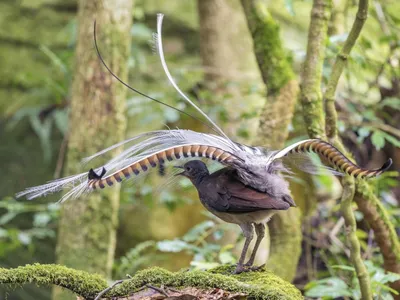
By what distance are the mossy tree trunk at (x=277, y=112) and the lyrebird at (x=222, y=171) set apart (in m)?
0.91

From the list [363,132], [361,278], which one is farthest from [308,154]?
[363,132]

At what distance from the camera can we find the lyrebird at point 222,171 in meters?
1.95

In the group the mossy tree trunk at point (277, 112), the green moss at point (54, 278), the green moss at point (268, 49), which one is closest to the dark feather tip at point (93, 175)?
the green moss at point (54, 278)

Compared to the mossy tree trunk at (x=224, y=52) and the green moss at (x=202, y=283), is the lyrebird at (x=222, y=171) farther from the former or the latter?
the mossy tree trunk at (x=224, y=52)

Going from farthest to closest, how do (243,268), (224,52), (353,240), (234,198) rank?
(224,52) < (353,240) < (243,268) < (234,198)

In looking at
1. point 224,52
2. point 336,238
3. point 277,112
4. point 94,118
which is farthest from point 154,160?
point 224,52

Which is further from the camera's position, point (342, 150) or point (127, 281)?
point (342, 150)

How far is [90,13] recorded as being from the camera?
3941 millimetres

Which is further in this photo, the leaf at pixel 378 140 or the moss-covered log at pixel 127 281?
the leaf at pixel 378 140

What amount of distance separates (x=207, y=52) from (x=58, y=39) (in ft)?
7.21

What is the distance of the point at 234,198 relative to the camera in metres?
2.16

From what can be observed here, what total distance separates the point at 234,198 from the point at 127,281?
466 millimetres

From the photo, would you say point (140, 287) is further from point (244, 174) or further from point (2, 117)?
point (2, 117)

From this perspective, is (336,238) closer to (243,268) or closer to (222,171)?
(243,268)
